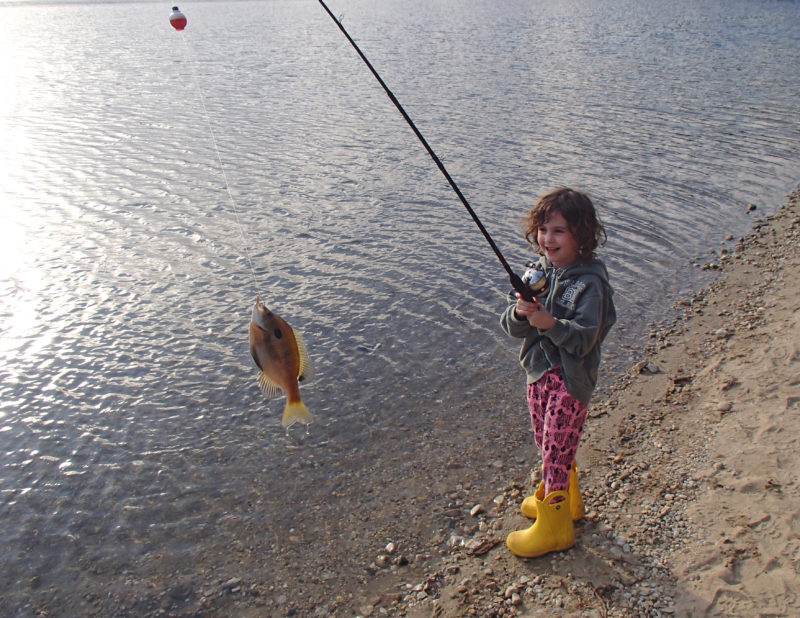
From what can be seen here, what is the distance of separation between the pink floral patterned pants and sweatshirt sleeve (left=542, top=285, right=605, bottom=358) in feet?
0.85

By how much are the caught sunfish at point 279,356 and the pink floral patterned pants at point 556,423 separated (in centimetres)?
125

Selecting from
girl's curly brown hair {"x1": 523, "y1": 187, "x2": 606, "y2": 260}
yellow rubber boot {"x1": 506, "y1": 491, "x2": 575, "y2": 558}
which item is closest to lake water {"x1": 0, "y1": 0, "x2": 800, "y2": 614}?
yellow rubber boot {"x1": 506, "y1": 491, "x2": 575, "y2": 558}

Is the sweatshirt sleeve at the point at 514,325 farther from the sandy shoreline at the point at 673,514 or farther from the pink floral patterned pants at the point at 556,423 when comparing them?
the sandy shoreline at the point at 673,514

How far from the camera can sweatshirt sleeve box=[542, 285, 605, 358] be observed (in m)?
3.47

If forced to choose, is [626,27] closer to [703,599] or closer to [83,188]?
[83,188]

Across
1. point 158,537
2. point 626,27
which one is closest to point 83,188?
point 158,537

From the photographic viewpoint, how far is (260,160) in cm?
1252

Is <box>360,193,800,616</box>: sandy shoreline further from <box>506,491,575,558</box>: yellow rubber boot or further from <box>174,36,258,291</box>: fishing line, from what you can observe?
<box>174,36,258,291</box>: fishing line

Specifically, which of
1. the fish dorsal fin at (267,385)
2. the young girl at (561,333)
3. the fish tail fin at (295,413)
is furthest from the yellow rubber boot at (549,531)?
the fish dorsal fin at (267,385)

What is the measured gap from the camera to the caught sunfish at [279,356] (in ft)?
11.3

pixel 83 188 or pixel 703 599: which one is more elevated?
pixel 83 188

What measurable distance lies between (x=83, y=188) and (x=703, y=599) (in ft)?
34.3

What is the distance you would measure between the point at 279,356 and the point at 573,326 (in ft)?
4.73

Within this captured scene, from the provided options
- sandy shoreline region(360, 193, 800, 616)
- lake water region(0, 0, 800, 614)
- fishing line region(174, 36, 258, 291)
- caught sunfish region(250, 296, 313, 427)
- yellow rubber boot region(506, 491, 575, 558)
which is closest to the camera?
caught sunfish region(250, 296, 313, 427)
